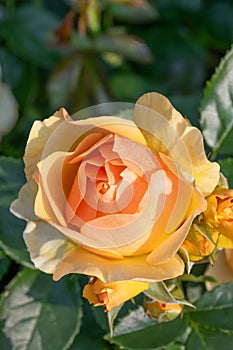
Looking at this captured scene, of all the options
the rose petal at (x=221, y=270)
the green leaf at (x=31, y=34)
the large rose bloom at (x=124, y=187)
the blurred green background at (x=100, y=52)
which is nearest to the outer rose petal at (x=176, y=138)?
the large rose bloom at (x=124, y=187)

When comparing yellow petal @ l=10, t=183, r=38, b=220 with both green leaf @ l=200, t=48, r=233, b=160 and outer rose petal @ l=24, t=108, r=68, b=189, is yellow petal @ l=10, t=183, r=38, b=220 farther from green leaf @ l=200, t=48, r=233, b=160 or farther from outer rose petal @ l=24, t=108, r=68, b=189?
green leaf @ l=200, t=48, r=233, b=160

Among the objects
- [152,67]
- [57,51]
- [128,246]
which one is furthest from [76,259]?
[152,67]

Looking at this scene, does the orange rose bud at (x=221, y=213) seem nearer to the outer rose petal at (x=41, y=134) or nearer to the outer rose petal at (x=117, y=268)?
the outer rose petal at (x=117, y=268)

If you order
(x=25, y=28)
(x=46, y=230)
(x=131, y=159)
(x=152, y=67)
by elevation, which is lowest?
(x=152, y=67)

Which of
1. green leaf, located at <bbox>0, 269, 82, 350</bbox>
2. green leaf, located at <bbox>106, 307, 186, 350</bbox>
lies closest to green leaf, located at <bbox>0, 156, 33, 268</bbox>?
green leaf, located at <bbox>0, 269, 82, 350</bbox>

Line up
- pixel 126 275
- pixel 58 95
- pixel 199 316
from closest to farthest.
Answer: pixel 126 275 → pixel 199 316 → pixel 58 95

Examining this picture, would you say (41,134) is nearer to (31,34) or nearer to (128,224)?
(128,224)

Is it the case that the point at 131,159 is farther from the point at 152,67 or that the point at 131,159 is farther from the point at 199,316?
the point at 152,67
